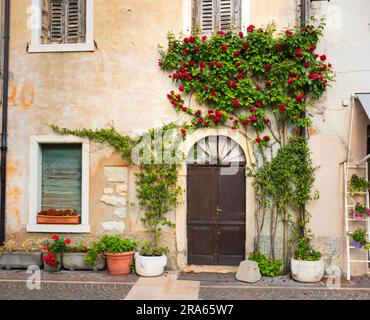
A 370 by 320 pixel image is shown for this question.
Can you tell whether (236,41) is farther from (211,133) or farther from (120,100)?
(120,100)

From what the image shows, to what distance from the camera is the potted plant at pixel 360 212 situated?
6.93 meters

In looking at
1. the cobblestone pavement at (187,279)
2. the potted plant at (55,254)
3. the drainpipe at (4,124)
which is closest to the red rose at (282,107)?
the cobblestone pavement at (187,279)

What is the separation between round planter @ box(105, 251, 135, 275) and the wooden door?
125cm

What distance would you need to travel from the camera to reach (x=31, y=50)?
7.79 m

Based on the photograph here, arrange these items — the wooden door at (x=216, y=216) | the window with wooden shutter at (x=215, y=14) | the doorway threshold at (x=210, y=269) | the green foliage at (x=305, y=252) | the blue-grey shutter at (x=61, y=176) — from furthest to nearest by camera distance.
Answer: the blue-grey shutter at (x=61, y=176) < the window with wooden shutter at (x=215, y=14) < the wooden door at (x=216, y=216) < the doorway threshold at (x=210, y=269) < the green foliage at (x=305, y=252)

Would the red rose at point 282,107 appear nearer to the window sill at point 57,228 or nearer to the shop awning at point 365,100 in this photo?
the shop awning at point 365,100

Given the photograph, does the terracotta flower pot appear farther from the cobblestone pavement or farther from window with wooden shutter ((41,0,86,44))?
window with wooden shutter ((41,0,86,44))

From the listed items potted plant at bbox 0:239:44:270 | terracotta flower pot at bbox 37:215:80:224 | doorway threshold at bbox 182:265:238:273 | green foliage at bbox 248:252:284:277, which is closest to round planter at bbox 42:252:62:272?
potted plant at bbox 0:239:44:270

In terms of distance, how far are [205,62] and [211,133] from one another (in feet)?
4.49

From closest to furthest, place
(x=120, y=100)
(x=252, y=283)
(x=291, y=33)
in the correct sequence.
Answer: (x=252, y=283) → (x=291, y=33) → (x=120, y=100)

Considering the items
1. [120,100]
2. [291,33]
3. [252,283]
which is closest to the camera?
[252,283]

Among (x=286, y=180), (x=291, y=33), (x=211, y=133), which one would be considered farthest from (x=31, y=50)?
(x=286, y=180)

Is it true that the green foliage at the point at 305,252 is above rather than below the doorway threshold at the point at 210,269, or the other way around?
above

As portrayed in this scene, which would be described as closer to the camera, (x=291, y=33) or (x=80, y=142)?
(x=291, y=33)
